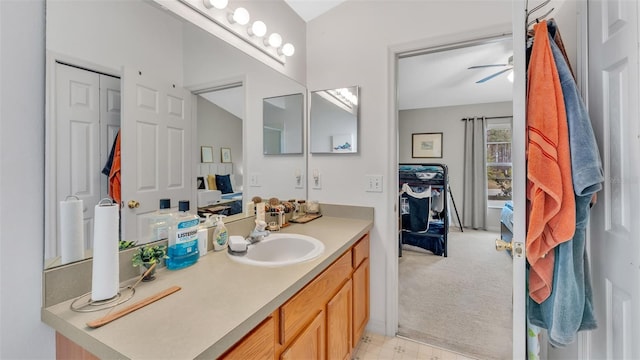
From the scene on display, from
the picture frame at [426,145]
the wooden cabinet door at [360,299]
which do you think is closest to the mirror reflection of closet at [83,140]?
the wooden cabinet door at [360,299]

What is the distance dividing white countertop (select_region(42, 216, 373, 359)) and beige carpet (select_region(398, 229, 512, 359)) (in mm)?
1405

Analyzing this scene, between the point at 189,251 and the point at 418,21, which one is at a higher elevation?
the point at 418,21

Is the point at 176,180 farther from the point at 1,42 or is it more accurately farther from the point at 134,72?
the point at 1,42

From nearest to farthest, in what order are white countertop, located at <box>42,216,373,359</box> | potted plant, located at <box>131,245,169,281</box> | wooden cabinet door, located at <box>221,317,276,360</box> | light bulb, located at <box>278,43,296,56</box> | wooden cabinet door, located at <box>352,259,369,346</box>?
1. white countertop, located at <box>42,216,373,359</box>
2. wooden cabinet door, located at <box>221,317,276,360</box>
3. potted plant, located at <box>131,245,169,281</box>
4. wooden cabinet door, located at <box>352,259,369,346</box>
5. light bulb, located at <box>278,43,296,56</box>

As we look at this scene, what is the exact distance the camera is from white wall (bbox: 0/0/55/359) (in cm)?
75

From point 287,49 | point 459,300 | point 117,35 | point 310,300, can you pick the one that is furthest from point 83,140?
point 459,300

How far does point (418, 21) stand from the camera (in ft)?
5.76

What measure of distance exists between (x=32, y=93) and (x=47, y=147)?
0.16 meters

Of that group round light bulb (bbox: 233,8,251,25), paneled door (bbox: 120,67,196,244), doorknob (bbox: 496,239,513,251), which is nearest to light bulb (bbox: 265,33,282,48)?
round light bulb (bbox: 233,8,251,25)

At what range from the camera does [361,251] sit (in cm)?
173

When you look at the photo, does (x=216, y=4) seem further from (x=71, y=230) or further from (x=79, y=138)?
(x=71, y=230)

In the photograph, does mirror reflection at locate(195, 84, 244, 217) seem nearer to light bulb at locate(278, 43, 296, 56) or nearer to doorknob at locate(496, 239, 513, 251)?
light bulb at locate(278, 43, 296, 56)

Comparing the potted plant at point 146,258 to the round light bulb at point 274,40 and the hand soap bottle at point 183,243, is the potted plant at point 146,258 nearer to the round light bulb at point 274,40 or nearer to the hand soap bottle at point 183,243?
the hand soap bottle at point 183,243

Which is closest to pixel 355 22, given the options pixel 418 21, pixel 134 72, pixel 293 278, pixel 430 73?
pixel 418 21
